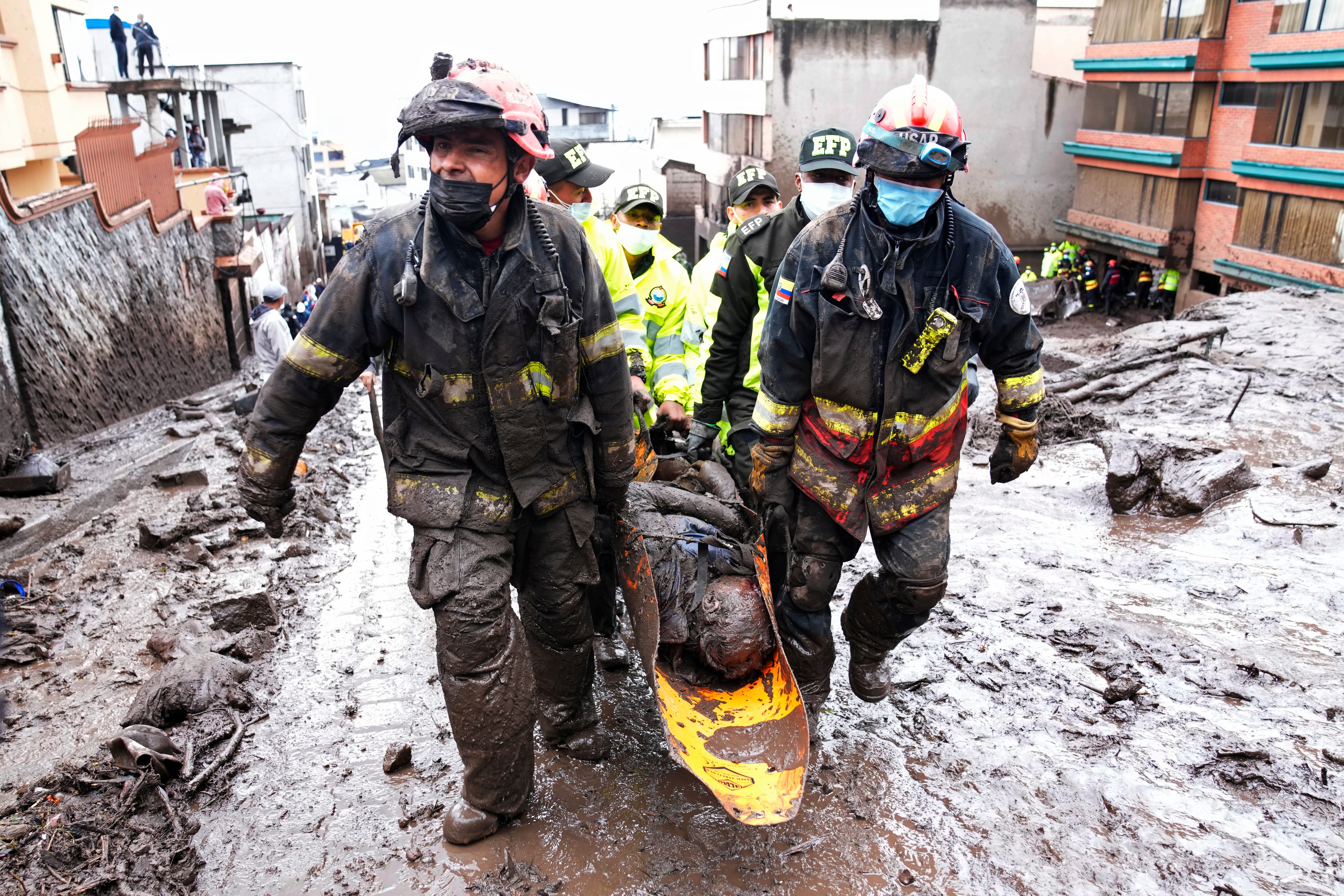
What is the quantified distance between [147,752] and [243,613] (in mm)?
1334

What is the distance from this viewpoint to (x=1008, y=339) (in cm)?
336

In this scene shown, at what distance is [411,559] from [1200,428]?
21.6 ft

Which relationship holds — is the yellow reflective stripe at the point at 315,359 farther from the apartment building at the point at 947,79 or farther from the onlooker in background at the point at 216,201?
the apartment building at the point at 947,79

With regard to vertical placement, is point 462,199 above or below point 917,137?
below

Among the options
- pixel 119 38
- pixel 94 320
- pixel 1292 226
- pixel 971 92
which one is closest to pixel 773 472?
pixel 94 320

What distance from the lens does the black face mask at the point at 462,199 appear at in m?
2.76

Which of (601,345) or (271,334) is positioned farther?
(271,334)

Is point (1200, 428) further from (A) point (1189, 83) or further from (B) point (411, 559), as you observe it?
(A) point (1189, 83)

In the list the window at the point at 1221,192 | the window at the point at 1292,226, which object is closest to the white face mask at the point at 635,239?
the window at the point at 1292,226

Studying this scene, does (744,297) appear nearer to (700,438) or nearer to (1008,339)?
(700,438)

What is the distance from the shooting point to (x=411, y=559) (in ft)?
9.66

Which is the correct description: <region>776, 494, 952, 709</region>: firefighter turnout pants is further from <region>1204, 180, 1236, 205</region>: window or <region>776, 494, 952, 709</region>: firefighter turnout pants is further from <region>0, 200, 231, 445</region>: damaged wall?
<region>1204, 180, 1236, 205</region>: window

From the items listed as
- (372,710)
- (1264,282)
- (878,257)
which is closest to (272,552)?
(372,710)

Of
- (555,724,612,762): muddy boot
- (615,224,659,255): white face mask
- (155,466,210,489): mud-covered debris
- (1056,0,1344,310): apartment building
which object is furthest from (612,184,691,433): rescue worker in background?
(1056,0,1344,310): apartment building
